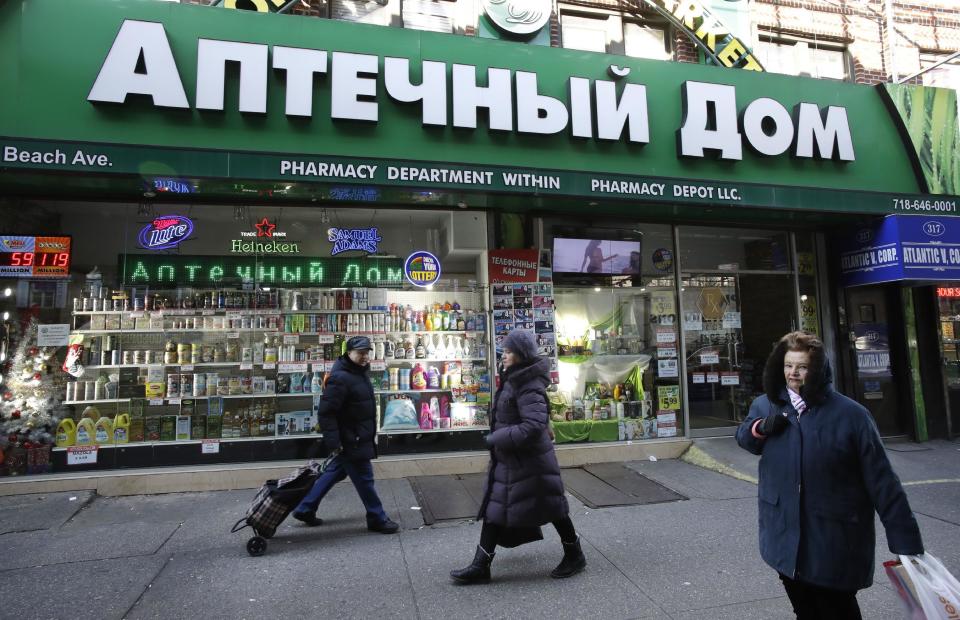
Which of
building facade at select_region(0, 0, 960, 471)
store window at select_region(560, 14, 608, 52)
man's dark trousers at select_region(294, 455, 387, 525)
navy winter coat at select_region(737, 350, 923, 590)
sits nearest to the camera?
navy winter coat at select_region(737, 350, 923, 590)

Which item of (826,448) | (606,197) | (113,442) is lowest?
(113,442)

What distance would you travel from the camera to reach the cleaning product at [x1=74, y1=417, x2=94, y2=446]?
632cm

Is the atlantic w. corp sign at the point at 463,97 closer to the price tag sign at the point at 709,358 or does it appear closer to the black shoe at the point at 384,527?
the price tag sign at the point at 709,358

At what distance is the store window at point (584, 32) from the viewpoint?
853 centimetres

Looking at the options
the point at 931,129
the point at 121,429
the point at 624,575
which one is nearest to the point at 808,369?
the point at 624,575

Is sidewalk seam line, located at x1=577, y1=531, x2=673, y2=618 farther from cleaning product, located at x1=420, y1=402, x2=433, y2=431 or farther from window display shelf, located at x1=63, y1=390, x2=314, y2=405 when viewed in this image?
window display shelf, located at x1=63, y1=390, x2=314, y2=405

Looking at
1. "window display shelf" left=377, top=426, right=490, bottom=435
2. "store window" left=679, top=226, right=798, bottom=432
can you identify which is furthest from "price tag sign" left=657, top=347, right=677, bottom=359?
"window display shelf" left=377, top=426, right=490, bottom=435

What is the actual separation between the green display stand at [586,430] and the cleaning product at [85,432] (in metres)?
5.80

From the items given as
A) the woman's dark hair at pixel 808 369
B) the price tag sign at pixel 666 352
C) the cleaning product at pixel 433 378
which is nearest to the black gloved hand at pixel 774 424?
the woman's dark hair at pixel 808 369

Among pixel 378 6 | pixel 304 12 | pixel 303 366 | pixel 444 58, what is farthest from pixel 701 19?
pixel 303 366

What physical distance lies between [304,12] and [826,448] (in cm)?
819

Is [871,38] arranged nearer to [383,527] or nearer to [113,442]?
[383,527]

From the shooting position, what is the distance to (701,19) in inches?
319

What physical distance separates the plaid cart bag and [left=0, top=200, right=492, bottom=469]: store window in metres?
2.32
